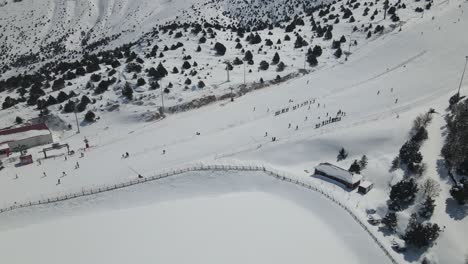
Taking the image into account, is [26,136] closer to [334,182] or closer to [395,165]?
[334,182]

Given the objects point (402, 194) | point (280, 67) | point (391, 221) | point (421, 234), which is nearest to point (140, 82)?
point (280, 67)

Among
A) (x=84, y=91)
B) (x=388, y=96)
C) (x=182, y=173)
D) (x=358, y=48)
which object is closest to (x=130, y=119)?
(x=84, y=91)

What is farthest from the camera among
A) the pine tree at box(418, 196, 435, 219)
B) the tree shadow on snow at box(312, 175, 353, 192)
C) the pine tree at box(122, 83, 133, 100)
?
the pine tree at box(122, 83, 133, 100)

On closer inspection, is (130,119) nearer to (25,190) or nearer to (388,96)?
(25,190)

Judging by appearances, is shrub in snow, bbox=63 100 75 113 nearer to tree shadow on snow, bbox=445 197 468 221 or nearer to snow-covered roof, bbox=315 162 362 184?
snow-covered roof, bbox=315 162 362 184

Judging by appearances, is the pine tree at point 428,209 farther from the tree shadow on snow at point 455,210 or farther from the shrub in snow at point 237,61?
the shrub in snow at point 237,61

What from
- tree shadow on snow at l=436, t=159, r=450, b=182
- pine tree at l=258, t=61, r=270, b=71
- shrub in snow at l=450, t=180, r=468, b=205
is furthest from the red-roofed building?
shrub in snow at l=450, t=180, r=468, b=205
